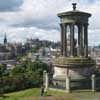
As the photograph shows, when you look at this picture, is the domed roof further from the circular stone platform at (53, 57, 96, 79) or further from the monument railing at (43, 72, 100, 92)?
the monument railing at (43, 72, 100, 92)

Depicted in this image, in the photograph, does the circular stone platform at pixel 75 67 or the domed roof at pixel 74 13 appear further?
the domed roof at pixel 74 13

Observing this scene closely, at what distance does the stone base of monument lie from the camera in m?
25.5

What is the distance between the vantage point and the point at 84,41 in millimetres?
27953

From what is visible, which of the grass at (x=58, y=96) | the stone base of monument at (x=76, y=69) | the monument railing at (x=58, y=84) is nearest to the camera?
the grass at (x=58, y=96)

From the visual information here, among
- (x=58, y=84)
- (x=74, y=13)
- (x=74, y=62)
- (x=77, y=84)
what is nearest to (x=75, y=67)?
(x=74, y=62)

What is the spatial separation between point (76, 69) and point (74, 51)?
7.22ft

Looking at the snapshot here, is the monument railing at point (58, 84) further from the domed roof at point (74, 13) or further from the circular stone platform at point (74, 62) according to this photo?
the domed roof at point (74, 13)

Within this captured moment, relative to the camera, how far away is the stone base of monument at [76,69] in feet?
83.8

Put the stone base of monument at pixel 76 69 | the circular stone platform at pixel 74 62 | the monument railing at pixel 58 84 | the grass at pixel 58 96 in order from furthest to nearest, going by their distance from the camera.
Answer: the circular stone platform at pixel 74 62 → the stone base of monument at pixel 76 69 → the monument railing at pixel 58 84 → the grass at pixel 58 96

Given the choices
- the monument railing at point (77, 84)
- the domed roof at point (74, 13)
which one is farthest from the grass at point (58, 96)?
the domed roof at point (74, 13)

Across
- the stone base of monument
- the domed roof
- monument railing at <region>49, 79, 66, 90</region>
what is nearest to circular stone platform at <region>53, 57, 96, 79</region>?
the stone base of monument

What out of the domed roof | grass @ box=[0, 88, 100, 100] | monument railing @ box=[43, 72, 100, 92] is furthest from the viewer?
the domed roof

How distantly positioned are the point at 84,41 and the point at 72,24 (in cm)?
243

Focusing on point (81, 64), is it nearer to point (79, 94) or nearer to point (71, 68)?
point (71, 68)
